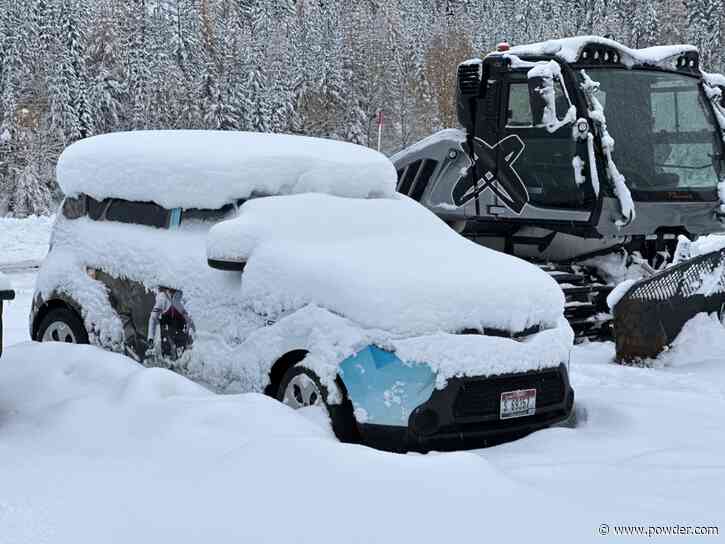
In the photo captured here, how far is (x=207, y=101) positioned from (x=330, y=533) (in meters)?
68.3

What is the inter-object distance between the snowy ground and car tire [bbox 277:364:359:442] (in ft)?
0.41

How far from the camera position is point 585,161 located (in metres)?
10.0

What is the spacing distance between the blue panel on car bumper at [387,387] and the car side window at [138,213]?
7.44ft

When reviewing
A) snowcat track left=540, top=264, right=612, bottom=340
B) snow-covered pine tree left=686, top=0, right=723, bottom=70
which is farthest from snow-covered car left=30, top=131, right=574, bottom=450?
snow-covered pine tree left=686, top=0, right=723, bottom=70

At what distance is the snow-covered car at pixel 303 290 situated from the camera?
17.7ft

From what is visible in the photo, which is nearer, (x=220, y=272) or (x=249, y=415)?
(x=249, y=415)

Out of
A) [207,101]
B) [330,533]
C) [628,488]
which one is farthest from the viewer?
[207,101]

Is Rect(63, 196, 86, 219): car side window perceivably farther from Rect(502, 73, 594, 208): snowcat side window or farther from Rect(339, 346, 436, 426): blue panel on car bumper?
Rect(502, 73, 594, 208): snowcat side window

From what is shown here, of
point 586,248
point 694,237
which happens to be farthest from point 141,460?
point 694,237

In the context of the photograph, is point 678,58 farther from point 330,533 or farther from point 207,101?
point 207,101

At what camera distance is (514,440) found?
578cm

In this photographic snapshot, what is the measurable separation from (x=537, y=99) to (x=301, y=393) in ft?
18.6

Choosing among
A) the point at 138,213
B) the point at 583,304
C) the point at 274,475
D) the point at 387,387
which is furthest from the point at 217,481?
the point at 583,304

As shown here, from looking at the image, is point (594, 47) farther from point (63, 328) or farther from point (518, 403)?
point (63, 328)
